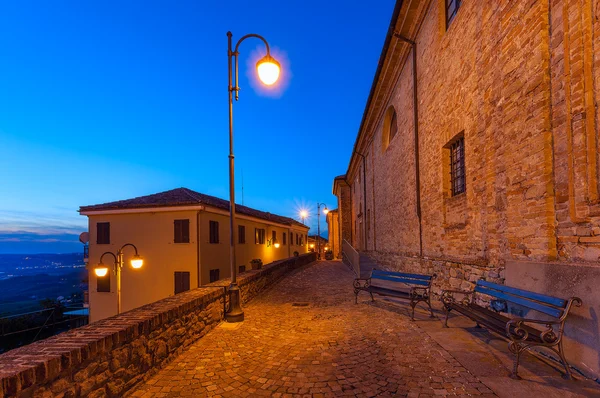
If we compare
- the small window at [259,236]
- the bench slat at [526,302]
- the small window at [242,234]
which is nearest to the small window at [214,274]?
the small window at [242,234]

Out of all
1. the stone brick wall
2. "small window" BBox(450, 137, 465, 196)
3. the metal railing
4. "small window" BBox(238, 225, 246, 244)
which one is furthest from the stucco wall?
"small window" BBox(450, 137, 465, 196)

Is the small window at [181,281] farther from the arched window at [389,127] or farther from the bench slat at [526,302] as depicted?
the bench slat at [526,302]

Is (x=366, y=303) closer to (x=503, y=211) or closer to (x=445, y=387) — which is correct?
(x=503, y=211)

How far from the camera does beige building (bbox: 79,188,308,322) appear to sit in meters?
17.5

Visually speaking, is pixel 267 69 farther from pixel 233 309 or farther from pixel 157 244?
pixel 157 244

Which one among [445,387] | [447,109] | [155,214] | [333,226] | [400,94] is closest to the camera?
[445,387]

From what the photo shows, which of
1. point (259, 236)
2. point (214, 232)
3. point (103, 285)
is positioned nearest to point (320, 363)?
point (214, 232)

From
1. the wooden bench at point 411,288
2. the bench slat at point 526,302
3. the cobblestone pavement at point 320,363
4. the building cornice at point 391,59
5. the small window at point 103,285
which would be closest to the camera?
the cobblestone pavement at point 320,363

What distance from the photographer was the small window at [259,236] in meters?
25.3

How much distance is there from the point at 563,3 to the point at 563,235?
9.50 feet

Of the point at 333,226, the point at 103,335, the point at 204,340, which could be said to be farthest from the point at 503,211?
the point at 333,226

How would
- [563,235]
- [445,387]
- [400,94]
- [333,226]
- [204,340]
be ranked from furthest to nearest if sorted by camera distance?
[333,226] < [400,94] < [204,340] < [563,235] < [445,387]

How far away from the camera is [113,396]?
127 inches

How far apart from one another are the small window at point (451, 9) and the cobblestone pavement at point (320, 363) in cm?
687
